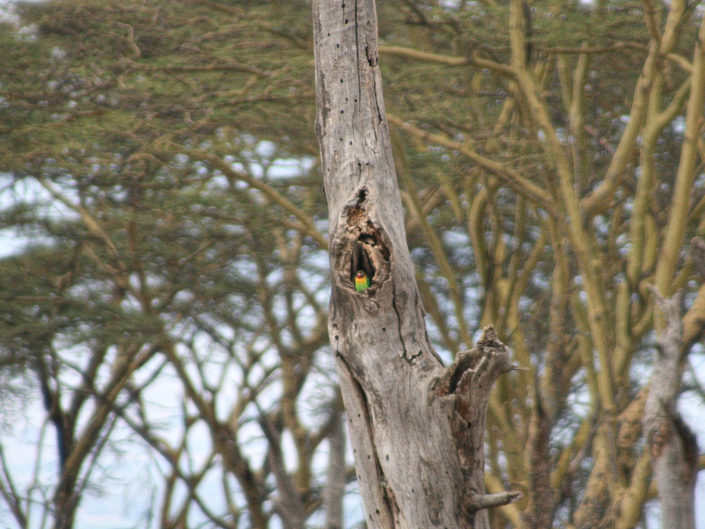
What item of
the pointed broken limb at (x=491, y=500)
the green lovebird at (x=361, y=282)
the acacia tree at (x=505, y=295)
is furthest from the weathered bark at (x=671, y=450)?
the green lovebird at (x=361, y=282)

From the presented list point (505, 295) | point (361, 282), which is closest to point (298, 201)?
point (505, 295)

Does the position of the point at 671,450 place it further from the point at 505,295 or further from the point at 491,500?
the point at 505,295

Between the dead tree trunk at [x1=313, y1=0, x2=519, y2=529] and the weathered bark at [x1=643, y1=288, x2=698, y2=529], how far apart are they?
1.31 feet

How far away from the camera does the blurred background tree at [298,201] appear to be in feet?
15.6

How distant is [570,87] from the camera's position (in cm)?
572

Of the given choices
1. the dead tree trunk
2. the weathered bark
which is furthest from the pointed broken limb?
the weathered bark

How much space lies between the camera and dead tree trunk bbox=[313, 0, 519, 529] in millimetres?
2564

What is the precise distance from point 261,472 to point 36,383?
2164 millimetres

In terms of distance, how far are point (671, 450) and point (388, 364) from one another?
81cm

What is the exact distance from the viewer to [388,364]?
2613mm

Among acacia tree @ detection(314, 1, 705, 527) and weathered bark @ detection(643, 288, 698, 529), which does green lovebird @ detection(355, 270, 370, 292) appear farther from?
weathered bark @ detection(643, 288, 698, 529)

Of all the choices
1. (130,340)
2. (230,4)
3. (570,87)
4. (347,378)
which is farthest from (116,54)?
(347,378)

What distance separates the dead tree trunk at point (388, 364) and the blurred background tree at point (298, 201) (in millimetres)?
1798

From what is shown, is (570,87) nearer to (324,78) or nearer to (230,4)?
(230,4)
